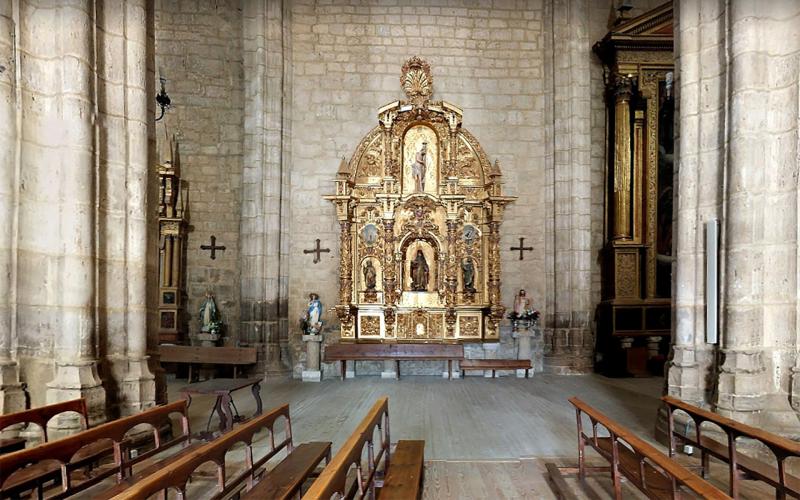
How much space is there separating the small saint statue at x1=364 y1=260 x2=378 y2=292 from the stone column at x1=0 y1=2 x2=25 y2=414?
6344mm

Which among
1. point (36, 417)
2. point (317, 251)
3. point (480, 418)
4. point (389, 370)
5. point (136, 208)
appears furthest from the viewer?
point (317, 251)

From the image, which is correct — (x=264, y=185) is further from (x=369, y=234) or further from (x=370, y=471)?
(x=370, y=471)

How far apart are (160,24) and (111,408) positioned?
8570 millimetres

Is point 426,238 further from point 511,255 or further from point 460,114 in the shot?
point 460,114

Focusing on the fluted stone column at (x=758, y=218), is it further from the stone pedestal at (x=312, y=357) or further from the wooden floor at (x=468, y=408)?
the stone pedestal at (x=312, y=357)

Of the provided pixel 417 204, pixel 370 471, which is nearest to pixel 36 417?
pixel 370 471

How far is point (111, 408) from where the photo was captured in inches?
177

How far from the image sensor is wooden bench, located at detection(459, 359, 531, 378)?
9352 mm

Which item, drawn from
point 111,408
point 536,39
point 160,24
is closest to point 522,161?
point 536,39

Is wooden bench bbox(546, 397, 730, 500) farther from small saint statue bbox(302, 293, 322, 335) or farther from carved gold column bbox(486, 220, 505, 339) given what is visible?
small saint statue bbox(302, 293, 322, 335)

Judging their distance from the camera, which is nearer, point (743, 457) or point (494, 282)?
point (743, 457)

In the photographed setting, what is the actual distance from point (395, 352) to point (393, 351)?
0.13 ft

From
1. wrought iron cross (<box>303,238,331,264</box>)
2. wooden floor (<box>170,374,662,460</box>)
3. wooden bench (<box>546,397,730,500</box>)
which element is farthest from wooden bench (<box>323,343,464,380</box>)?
wooden bench (<box>546,397,730,500</box>)

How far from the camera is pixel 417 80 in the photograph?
10.2m
